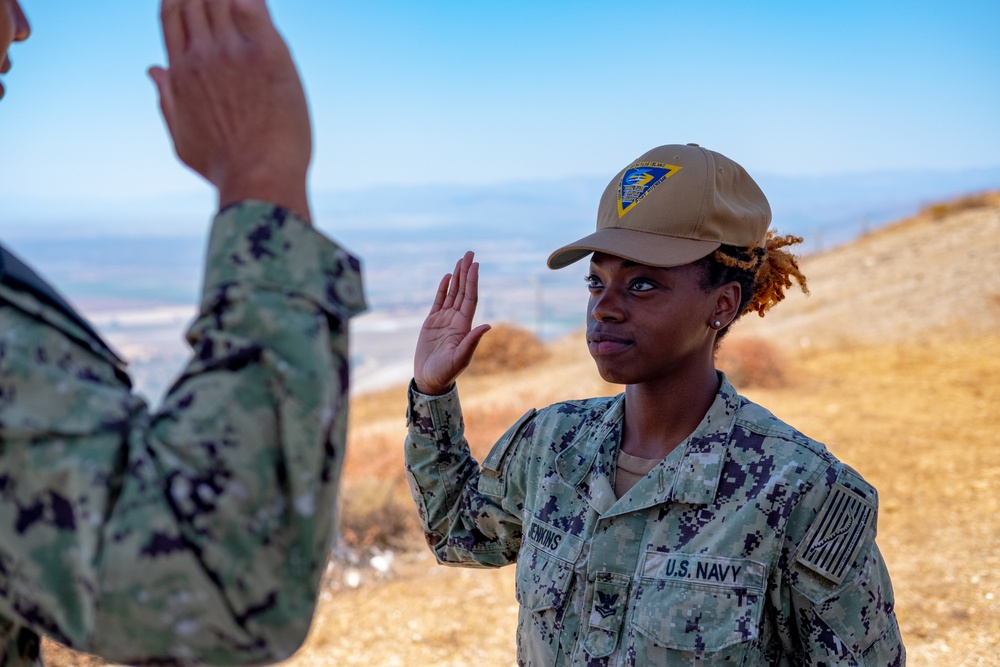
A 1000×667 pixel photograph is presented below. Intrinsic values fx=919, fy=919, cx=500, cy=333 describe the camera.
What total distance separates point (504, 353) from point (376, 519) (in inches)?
510

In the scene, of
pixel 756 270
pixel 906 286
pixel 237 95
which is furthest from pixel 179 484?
pixel 906 286

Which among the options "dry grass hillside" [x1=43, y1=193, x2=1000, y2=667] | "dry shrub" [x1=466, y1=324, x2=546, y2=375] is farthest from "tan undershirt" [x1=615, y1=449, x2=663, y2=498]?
"dry shrub" [x1=466, y1=324, x2=546, y2=375]

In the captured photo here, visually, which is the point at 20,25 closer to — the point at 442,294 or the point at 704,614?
the point at 442,294

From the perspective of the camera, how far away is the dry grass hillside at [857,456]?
5.80m

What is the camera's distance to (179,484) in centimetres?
102

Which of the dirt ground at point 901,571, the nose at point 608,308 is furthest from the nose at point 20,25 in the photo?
the dirt ground at point 901,571

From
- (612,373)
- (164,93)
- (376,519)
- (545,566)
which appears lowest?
(376,519)

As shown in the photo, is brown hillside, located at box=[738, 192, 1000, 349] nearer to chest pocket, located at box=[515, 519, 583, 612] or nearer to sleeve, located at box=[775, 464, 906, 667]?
sleeve, located at box=[775, 464, 906, 667]

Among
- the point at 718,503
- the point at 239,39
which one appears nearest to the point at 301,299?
the point at 239,39

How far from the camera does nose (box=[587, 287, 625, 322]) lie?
254 centimetres

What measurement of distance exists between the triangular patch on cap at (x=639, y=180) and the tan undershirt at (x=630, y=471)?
0.68m

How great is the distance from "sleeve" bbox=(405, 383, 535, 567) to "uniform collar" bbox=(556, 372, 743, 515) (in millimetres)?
188

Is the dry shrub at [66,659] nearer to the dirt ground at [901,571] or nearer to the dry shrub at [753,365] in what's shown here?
the dirt ground at [901,571]

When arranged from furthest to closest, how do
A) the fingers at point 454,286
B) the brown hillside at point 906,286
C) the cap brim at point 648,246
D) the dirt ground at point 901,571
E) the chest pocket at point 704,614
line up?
the brown hillside at point 906,286 < the dirt ground at point 901,571 < the fingers at point 454,286 < the cap brim at point 648,246 < the chest pocket at point 704,614
